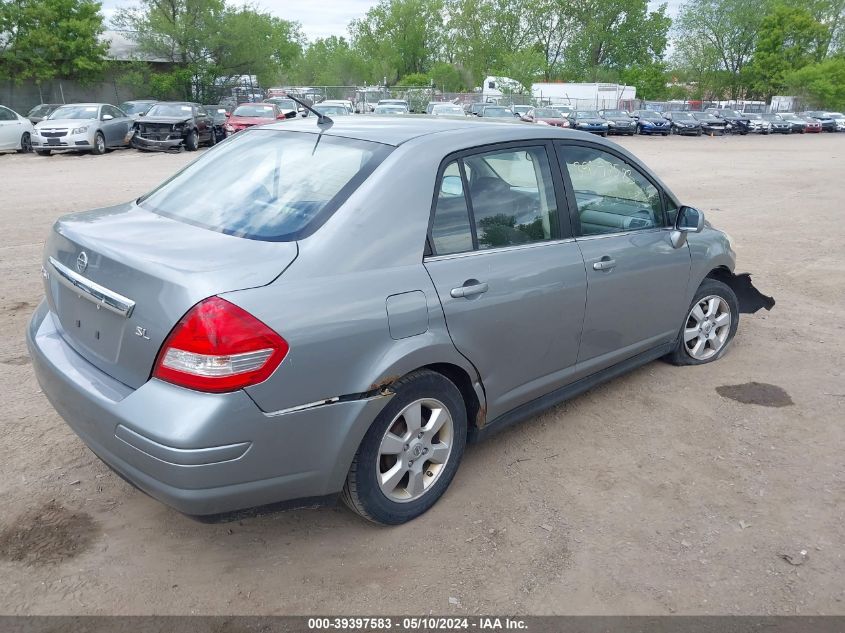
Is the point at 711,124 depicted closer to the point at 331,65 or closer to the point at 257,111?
the point at 257,111

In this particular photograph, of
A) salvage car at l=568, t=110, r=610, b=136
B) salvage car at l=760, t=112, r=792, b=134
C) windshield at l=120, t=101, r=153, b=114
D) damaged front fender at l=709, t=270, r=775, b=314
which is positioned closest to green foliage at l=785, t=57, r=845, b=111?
salvage car at l=760, t=112, r=792, b=134

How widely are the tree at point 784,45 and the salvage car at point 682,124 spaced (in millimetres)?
37506

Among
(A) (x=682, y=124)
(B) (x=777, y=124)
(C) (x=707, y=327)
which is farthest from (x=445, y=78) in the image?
(C) (x=707, y=327)

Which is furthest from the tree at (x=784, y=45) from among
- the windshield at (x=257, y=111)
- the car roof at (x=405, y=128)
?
the car roof at (x=405, y=128)

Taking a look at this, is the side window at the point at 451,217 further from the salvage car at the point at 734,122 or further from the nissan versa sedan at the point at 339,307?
the salvage car at the point at 734,122

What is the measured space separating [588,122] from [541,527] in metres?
33.9

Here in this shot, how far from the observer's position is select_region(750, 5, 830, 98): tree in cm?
7088

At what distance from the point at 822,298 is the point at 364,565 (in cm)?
580

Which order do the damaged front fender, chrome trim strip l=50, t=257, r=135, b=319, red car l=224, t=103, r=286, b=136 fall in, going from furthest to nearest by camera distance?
red car l=224, t=103, r=286, b=136 < the damaged front fender < chrome trim strip l=50, t=257, r=135, b=319

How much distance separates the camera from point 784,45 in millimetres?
72812

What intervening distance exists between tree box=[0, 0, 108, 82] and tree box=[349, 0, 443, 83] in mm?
54816

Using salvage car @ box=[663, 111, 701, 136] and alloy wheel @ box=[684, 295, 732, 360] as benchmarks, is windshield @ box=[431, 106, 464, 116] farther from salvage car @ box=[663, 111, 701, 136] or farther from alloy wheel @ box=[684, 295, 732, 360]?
alloy wheel @ box=[684, 295, 732, 360]

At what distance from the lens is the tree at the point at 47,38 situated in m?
31.0

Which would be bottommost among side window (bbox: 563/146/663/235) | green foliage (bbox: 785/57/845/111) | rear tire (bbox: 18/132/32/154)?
rear tire (bbox: 18/132/32/154)
